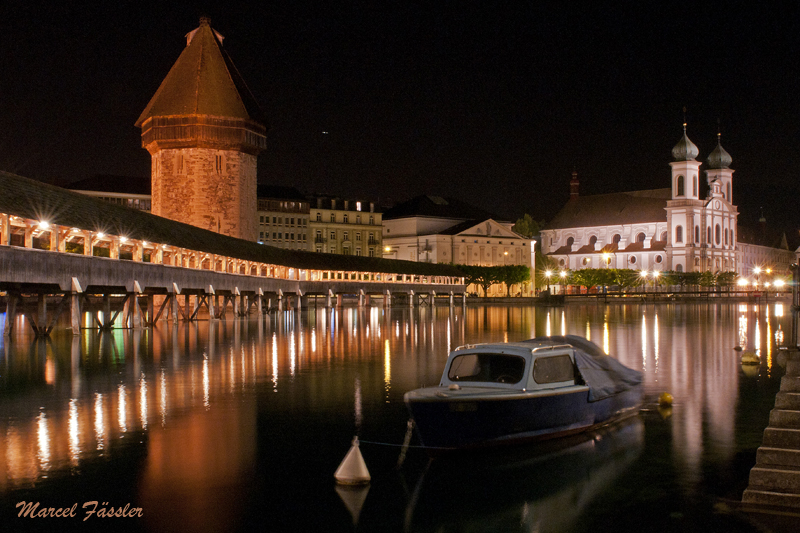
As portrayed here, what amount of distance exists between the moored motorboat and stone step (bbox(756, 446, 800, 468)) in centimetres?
329

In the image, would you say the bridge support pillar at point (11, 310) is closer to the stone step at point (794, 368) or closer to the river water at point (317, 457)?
the river water at point (317, 457)

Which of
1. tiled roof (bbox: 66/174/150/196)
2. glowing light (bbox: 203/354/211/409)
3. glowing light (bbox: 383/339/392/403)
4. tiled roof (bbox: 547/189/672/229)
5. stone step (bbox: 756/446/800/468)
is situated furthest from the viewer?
tiled roof (bbox: 547/189/672/229)

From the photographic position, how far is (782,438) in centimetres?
1041

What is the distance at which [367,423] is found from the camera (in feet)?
49.8

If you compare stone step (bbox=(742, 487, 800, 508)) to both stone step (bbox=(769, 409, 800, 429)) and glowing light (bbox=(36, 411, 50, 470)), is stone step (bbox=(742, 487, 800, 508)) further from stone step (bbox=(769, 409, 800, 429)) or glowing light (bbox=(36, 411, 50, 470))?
glowing light (bbox=(36, 411, 50, 470))

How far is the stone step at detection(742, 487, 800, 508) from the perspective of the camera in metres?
9.77

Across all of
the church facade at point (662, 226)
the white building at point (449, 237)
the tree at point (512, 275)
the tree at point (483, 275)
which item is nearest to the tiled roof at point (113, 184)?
the white building at point (449, 237)

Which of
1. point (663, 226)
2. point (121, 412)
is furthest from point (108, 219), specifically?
point (663, 226)

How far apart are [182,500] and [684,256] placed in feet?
484

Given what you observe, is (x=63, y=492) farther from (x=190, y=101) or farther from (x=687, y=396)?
(x=190, y=101)

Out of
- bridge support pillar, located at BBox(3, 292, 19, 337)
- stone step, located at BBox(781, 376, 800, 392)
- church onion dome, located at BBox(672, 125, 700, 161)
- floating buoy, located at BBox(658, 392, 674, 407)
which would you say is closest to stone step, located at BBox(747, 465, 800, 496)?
stone step, located at BBox(781, 376, 800, 392)

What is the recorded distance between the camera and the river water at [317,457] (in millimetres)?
9734

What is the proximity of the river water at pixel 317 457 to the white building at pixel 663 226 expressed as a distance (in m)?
132

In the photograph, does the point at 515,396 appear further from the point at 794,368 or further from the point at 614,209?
the point at 614,209
